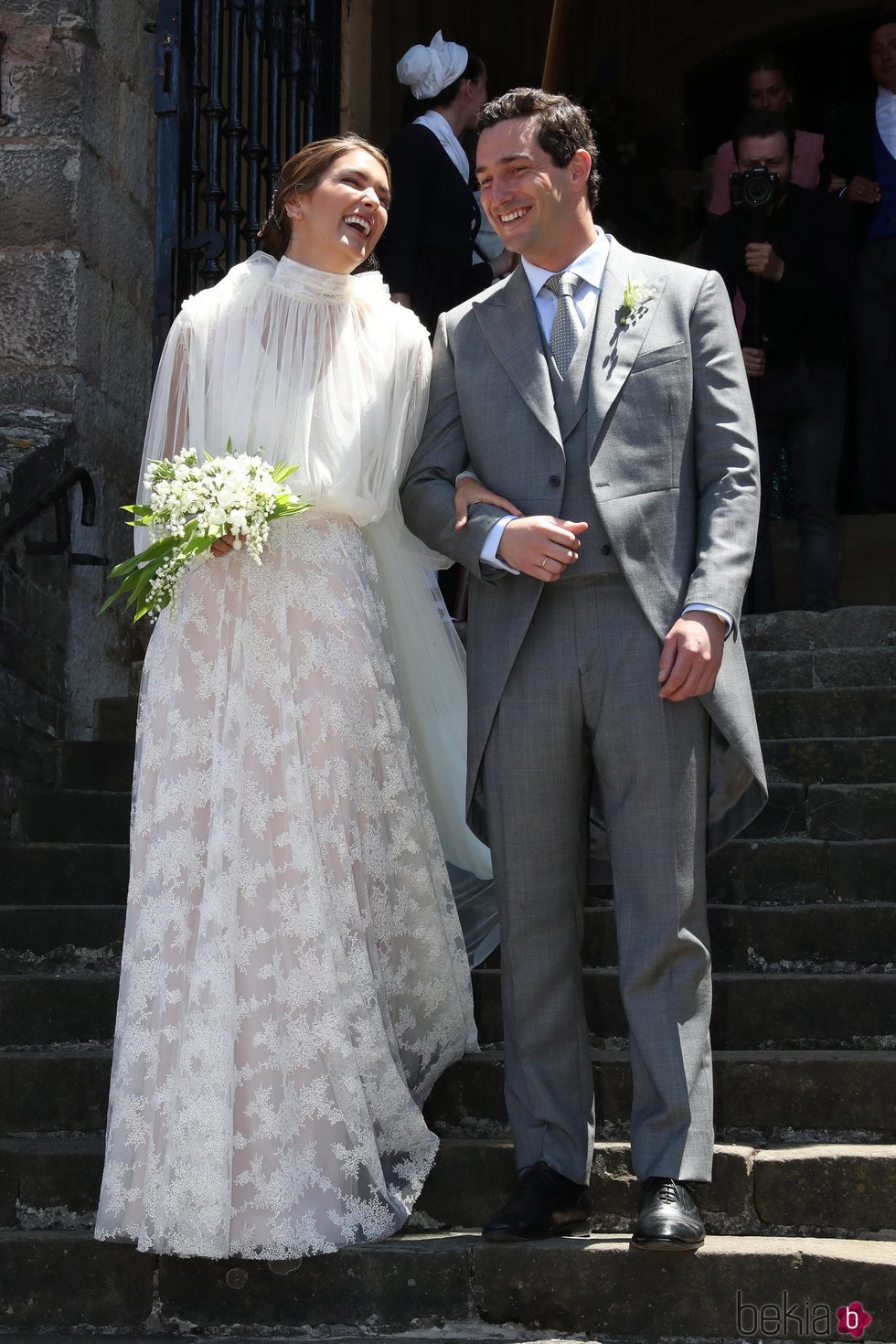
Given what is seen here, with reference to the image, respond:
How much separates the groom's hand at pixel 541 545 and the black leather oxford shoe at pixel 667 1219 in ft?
3.72

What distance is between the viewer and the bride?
3.35 meters

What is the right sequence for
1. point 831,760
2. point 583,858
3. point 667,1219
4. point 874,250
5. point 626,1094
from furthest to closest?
1. point 874,250
2. point 831,760
3. point 626,1094
4. point 583,858
5. point 667,1219

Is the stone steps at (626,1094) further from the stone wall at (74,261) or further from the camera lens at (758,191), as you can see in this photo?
the camera lens at (758,191)

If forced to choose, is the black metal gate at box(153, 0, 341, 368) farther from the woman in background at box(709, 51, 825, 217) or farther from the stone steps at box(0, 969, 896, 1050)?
the stone steps at box(0, 969, 896, 1050)

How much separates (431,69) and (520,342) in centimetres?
290

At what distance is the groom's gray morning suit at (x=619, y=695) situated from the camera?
128 inches

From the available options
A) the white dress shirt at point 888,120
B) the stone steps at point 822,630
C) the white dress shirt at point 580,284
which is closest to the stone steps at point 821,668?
the stone steps at point 822,630

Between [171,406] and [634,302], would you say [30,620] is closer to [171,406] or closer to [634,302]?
[171,406]

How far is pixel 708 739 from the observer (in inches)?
133

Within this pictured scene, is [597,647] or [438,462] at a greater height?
[438,462]

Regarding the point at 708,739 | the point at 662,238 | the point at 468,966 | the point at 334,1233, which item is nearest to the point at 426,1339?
the point at 334,1233

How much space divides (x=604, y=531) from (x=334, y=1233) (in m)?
1.43

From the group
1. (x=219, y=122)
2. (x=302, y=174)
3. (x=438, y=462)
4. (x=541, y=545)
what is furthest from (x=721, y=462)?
(x=219, y=122)

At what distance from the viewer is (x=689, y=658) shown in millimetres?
3207
